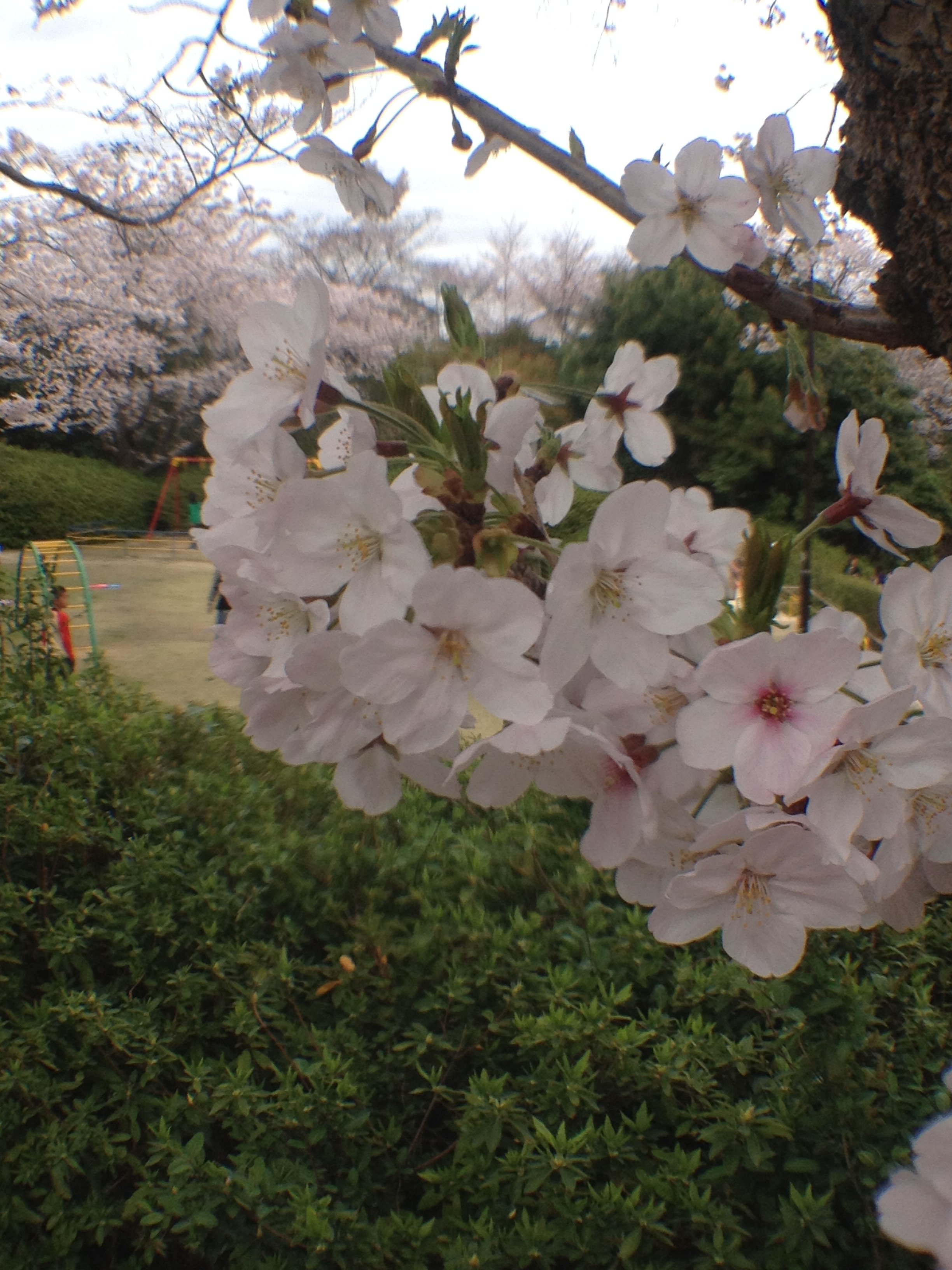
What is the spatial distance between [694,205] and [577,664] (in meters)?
0.36

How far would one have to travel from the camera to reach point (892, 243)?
23.2 inches

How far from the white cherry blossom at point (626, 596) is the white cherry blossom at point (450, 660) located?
15 millimetres

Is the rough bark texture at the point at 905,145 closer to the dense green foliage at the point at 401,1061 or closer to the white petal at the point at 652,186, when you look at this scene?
the white petal at the point at 652,186

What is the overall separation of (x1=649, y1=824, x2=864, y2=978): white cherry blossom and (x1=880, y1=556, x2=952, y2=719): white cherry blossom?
95mm

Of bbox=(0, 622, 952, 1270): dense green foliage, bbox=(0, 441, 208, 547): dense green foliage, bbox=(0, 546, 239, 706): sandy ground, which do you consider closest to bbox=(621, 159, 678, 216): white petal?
bbox=(0, 622, 952, 1270): dense green foliage

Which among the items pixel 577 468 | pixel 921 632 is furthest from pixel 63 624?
pixel 921 632

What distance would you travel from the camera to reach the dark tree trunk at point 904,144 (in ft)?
1.76

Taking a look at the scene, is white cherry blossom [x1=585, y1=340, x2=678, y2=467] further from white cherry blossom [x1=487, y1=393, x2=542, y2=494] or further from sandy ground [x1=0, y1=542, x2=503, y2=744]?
sandy ground [x1=0, y1=542, x2=503, y2=744]

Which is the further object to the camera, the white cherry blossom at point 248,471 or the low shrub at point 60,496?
the low shrub at point 60,496

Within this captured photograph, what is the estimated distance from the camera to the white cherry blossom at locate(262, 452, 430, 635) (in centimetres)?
40

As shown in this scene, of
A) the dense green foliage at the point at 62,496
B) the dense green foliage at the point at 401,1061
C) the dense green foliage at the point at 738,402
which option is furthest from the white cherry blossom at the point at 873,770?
the dense green foliage at the point at 62,496

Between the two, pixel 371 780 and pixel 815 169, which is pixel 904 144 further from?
pixel 371 780

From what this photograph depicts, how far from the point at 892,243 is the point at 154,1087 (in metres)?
1.74

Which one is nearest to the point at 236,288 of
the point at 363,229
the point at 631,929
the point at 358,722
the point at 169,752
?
the point at 363,229
